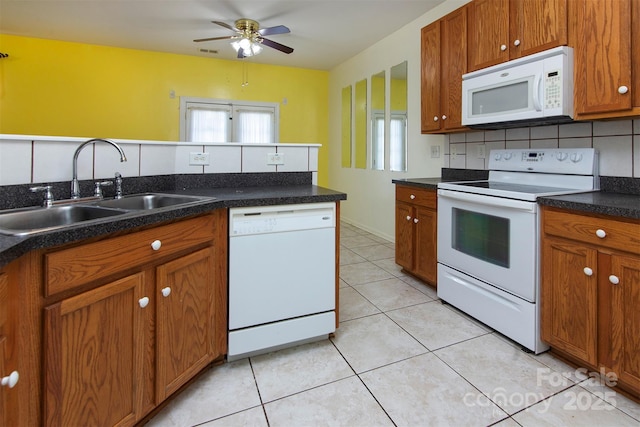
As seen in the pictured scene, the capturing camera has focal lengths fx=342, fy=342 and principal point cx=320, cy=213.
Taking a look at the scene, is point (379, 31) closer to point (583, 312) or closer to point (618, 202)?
point (618, 202)

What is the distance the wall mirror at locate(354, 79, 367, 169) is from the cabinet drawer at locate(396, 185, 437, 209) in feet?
6.74

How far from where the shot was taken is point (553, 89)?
189 centimetres

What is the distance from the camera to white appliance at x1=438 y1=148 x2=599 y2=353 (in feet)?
5.88

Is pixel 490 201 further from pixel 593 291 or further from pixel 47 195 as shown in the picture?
pixel 47 195

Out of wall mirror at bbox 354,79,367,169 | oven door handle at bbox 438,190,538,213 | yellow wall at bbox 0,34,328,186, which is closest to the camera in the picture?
oven door handle at bbox 438,190,538,213

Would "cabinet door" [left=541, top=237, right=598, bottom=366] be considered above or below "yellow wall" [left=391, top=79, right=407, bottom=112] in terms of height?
below

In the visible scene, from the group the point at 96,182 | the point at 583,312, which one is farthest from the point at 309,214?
the point at 583,312

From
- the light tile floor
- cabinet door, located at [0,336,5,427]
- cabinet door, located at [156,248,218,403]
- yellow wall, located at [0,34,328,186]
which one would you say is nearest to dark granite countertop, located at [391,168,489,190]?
the light tile floor

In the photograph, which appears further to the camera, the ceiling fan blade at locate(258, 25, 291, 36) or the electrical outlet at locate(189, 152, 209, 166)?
the ceiling fan blade at locate(258, 25, 291, 36)

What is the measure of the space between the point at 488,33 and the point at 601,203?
145 centimetres

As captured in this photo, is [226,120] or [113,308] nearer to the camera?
[113,308]

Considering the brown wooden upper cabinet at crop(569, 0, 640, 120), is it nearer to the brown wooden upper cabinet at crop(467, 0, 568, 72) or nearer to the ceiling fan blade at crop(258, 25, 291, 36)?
the brown wooden upper cabinet at crop(467, 0, 568, 72)

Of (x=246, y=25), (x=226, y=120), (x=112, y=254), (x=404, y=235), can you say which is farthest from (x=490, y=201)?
(x=226, y=120)

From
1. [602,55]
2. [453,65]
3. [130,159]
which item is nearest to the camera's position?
[602,55]
